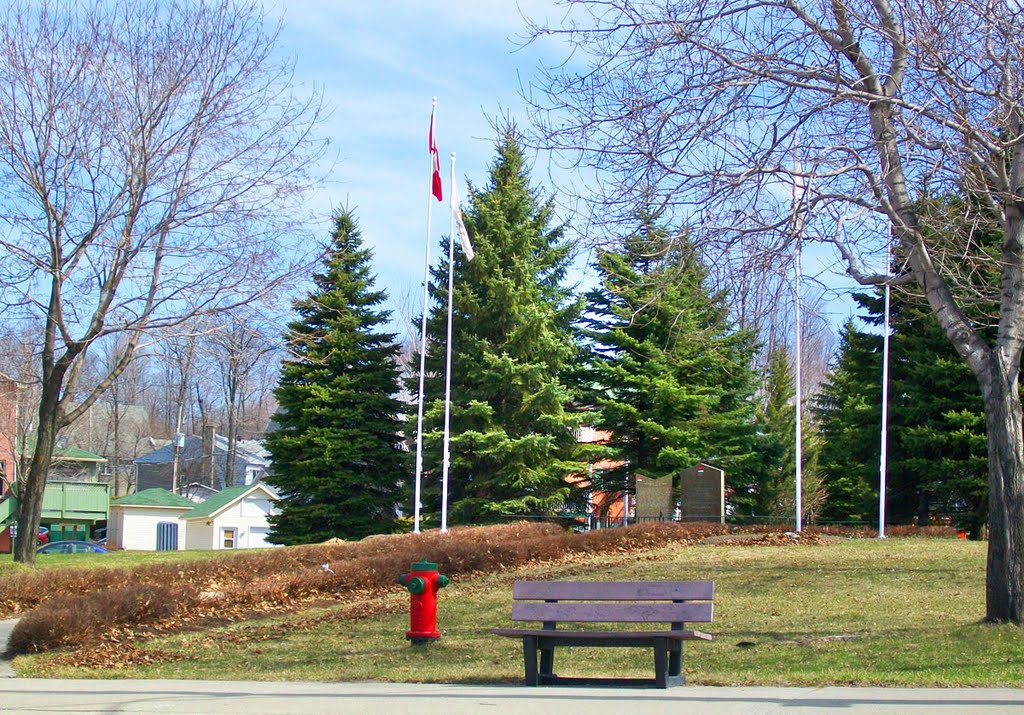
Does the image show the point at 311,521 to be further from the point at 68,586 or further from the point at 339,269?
the point at 68,586

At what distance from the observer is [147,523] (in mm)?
59500

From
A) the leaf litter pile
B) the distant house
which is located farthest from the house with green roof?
the leaf litter pile

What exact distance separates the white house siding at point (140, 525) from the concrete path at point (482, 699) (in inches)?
2031

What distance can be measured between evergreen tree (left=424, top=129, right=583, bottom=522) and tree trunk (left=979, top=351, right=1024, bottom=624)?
2706 cm

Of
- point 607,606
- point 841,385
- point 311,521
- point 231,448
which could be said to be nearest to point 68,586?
point 607,606

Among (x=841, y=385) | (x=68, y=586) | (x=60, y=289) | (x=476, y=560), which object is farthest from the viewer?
(x=841, y=385)

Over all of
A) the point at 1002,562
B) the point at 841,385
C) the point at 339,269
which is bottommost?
the point at 1002,562

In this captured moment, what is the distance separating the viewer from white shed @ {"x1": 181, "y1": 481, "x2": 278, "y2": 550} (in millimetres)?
56219

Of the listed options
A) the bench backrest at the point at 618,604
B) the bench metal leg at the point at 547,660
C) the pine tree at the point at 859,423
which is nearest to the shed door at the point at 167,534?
the pine tree at the point at 859,423

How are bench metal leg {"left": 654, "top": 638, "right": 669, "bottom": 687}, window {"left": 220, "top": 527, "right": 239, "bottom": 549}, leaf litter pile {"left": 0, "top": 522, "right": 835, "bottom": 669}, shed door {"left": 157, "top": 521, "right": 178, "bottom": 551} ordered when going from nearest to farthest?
bench metal leg {"left": 654, "top": 638, "right": 669, "bottom": 687} < leaf litter pile {"left": 0, "top": 522, "right": 835, "bottom": 669} < window {"left": 220, "top": 527, "right": 239, "bottom": 549} < shed door {"left": 157, "top": 521, "right": 178, "bottom": 551}

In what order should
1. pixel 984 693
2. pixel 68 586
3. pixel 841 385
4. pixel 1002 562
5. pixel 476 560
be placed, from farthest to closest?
pixel 841 385 < pixel 476 560 < pixel 68 586 < pixel 1002 562 < pixel 984 693

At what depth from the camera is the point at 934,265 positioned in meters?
12.6

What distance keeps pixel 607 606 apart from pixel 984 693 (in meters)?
2.98

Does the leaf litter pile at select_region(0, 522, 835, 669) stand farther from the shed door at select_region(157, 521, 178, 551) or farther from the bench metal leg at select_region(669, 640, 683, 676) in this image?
the shed door at select_region(157, 521, 178, 551)
